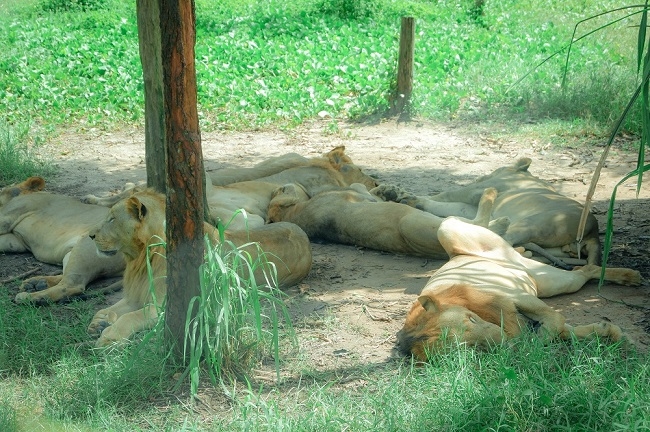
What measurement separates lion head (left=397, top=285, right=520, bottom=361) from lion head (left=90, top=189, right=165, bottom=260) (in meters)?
1.78

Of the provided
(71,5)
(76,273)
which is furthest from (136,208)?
(71,5)

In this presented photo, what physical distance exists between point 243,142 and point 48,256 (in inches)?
171

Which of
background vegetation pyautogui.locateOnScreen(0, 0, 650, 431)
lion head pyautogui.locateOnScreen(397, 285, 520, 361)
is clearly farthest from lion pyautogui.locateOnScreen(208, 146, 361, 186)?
lion head pyautogui.locateOnScreen(397, 285, 520, 361)

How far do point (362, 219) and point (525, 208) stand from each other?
1389 mm

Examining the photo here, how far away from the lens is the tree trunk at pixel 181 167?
4.47m

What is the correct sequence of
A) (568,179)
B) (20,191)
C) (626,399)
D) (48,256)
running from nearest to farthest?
(626,399)
(48,256)
(20,191)
(568,179)

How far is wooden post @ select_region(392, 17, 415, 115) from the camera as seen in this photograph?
39.3ft

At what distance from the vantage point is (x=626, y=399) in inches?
150

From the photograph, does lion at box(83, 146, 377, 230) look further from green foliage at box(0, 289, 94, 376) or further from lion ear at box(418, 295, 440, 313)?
lion ear at box(418, 295, 440, 313)

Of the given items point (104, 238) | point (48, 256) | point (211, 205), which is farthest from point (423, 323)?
point (48, 256)

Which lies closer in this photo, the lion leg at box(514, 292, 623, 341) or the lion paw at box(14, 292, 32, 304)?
the lion leg at box(514, 292, 623, 341)

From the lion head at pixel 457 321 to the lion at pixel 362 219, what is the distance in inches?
65.9

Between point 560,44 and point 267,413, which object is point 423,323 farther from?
point 560,44

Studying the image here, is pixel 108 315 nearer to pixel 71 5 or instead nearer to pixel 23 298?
pixel 23 298
